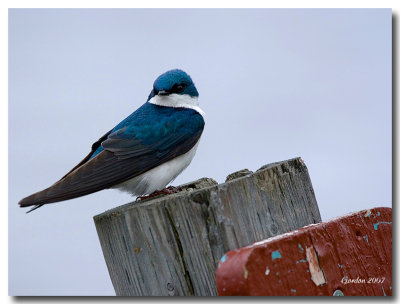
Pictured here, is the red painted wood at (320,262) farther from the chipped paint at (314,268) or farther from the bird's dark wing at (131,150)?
the bird's dark wing at (131,150)

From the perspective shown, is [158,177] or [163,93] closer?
[158,177]

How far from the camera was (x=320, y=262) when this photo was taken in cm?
192

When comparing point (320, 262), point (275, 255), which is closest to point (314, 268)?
point (320, 262)

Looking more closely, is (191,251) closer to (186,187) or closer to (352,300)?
(352,300)

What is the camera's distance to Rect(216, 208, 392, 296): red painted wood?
1725mm

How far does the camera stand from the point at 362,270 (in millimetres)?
2062

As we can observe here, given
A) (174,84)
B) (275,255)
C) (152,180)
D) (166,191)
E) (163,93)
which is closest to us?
(275,255)

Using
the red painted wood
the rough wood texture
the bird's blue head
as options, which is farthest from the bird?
the red painted wood

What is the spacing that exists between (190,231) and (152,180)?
1.21 meters

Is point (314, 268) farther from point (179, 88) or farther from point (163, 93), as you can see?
point (179, 88)

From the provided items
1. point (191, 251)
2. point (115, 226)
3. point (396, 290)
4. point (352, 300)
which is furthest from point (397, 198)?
point (115, 226)

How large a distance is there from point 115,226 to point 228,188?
0.47 metres

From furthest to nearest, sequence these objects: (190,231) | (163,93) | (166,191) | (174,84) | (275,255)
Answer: (174,84), (163,93), (166,191), (190,231), (275,255)

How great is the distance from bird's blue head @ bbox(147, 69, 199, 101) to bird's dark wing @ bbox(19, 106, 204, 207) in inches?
5.2
